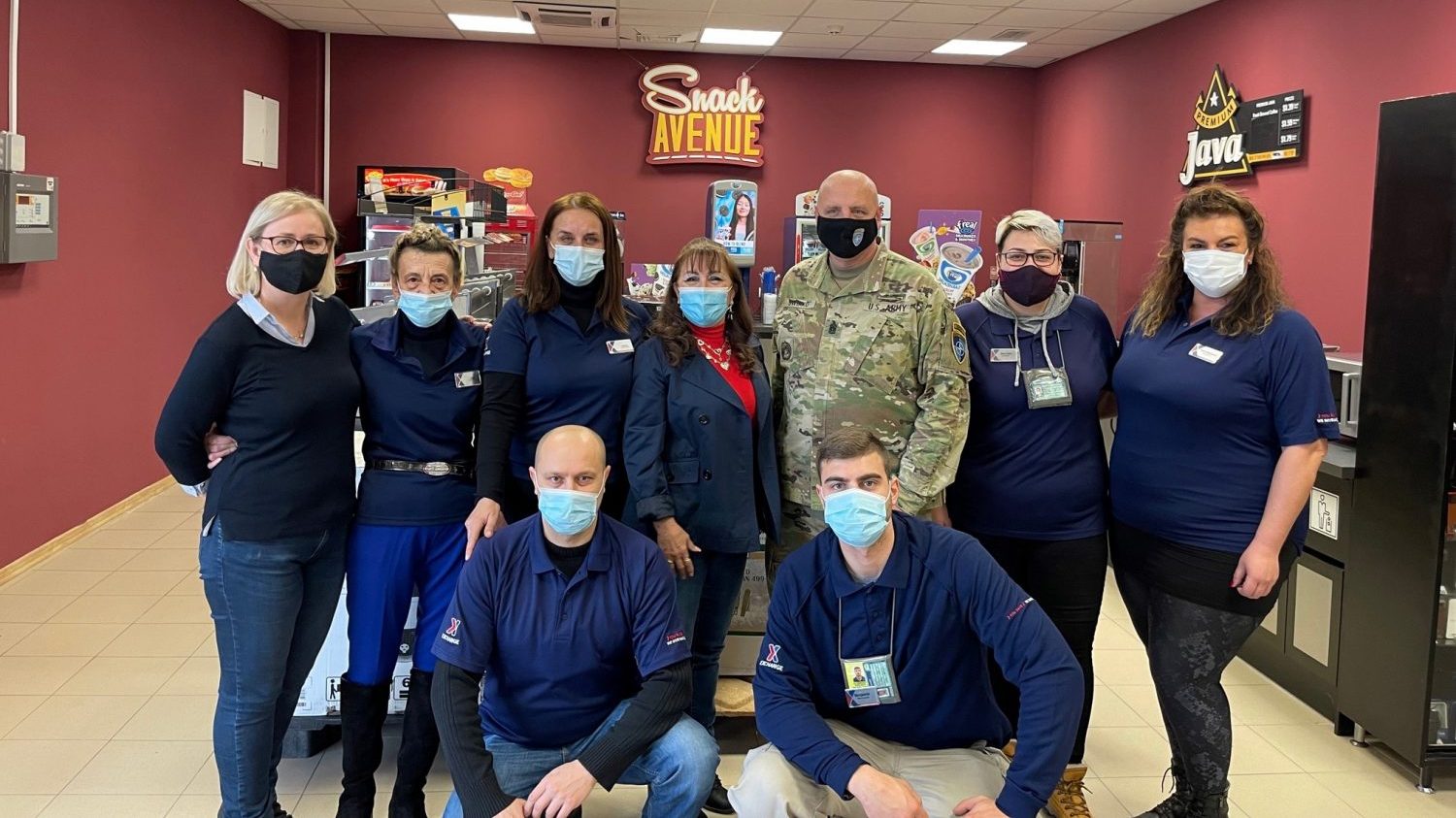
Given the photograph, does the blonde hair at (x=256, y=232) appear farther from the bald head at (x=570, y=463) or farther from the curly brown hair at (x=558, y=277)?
the bald head at (x=570, y=463)

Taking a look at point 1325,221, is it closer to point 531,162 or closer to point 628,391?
point 628,391

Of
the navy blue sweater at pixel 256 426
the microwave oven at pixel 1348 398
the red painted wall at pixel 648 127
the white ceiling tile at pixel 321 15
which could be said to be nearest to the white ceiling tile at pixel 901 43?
the red painted wall at pixel 648 127

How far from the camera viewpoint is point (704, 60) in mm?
9414

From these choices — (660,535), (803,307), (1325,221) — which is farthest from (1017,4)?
(660,535)

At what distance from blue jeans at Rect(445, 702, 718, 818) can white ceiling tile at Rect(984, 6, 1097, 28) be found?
628 cm

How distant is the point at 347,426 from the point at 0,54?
11.4 feet

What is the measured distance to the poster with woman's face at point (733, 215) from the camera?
23.2 feet

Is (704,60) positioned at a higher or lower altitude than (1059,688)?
higher

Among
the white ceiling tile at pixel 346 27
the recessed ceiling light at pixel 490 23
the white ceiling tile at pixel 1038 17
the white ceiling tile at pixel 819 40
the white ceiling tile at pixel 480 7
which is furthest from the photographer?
the white ceiling tile at pixel 346 27

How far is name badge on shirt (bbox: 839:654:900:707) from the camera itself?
2.22m

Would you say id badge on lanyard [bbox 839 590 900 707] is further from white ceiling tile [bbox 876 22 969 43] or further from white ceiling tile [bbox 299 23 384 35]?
white ceiling tile [bbox 299 23 384 35]

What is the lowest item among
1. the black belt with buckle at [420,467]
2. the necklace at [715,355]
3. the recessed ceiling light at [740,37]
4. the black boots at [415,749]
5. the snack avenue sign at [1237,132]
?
the black boots at [415,749]

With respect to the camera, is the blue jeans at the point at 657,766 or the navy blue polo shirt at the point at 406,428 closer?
the blue jeans at the point at 657,766

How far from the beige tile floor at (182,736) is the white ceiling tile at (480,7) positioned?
450 centimetres
